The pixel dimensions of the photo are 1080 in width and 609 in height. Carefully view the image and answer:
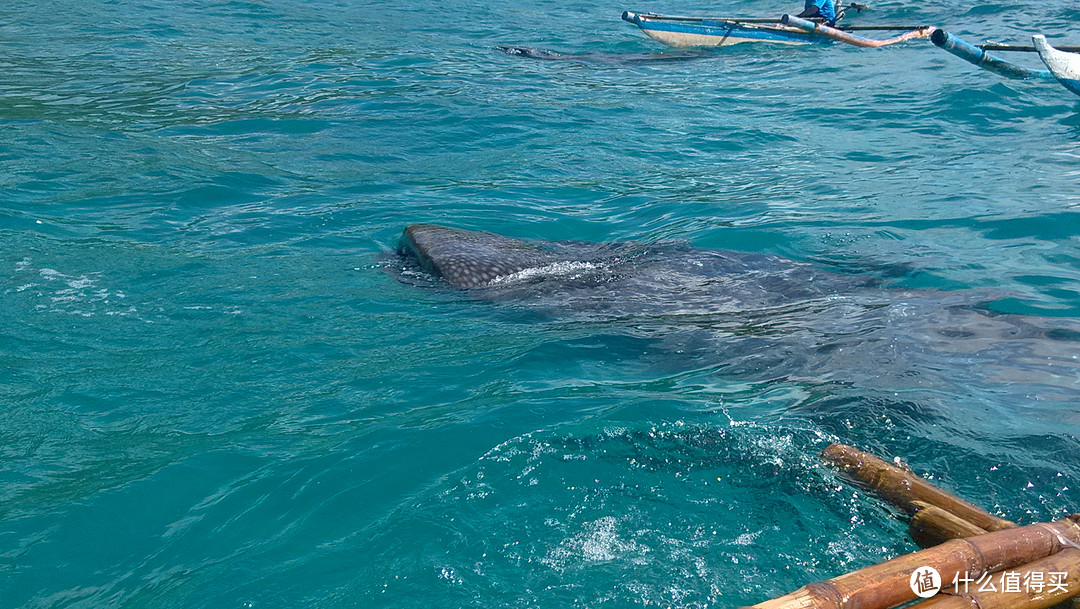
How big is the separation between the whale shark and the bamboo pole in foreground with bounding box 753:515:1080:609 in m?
1.89

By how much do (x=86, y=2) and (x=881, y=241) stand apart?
19.0 metres

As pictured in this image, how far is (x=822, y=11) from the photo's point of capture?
55.0 ft

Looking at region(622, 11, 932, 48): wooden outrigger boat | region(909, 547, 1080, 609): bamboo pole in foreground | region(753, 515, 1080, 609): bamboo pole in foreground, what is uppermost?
region(753, 515, 1080, 609): bamboo pole in foreground

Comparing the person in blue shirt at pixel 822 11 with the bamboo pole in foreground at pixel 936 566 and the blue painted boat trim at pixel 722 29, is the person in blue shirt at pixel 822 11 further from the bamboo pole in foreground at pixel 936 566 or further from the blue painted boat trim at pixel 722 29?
the bamboo pole in foreground at pixel 936 566

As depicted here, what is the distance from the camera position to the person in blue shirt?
16.5 meters

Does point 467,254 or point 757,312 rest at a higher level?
point 467,254

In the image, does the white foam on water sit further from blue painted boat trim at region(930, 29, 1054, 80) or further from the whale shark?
blue painted boat trim at region(930, 29, 1054, 80)

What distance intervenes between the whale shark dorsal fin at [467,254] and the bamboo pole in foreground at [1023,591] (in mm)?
4183

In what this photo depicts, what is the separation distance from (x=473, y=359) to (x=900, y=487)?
2680 millimetres

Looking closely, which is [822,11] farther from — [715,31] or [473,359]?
[473,359]

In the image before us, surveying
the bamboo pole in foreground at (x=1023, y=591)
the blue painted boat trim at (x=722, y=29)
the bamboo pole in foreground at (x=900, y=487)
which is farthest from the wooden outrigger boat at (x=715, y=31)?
the bamboo pole in foreground at (x=1023, y=591)

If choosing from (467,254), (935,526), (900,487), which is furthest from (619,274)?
(935,526)

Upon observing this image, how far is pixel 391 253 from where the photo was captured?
24.5 ft

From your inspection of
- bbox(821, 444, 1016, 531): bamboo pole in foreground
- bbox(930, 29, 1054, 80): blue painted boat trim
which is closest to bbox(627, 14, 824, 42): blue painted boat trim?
bbox(930, 29, 1054, 80): blue painted boat trim
